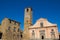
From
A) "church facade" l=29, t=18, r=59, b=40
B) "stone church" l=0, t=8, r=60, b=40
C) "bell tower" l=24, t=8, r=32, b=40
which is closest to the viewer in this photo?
"church facade" l=29, t=18, r=59, b=40

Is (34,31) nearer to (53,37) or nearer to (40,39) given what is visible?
(40,39)

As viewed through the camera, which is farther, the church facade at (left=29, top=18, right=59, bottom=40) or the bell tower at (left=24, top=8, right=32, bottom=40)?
the bell tower at (left=24, top=8, right=32, bottom=40)

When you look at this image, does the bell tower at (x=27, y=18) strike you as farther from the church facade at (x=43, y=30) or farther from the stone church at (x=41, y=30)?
the church facade at (x=43, y=30)

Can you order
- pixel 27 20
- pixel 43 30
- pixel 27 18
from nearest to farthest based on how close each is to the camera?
pixel 43 30 < pixel 27 20 < pixel 27 18

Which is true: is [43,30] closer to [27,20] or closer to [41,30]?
[41,30]

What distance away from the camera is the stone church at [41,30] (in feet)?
108

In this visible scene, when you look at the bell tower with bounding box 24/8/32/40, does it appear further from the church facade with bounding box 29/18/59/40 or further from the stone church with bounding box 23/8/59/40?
the church facade with bounding box 29/18/59/40

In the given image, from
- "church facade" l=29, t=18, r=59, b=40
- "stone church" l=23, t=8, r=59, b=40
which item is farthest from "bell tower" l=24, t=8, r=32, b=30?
"church facade" l=29, t=18, r=59, b=40

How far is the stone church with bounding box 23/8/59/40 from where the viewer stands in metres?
32.9

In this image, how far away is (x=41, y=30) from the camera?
113 feet

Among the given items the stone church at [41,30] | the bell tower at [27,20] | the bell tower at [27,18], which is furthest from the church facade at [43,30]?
the bell tower at [27,18]

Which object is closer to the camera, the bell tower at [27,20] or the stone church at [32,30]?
the stone church at [32,30]

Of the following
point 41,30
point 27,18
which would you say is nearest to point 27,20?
point 27,18

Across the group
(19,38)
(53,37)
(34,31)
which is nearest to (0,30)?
(19,38)
